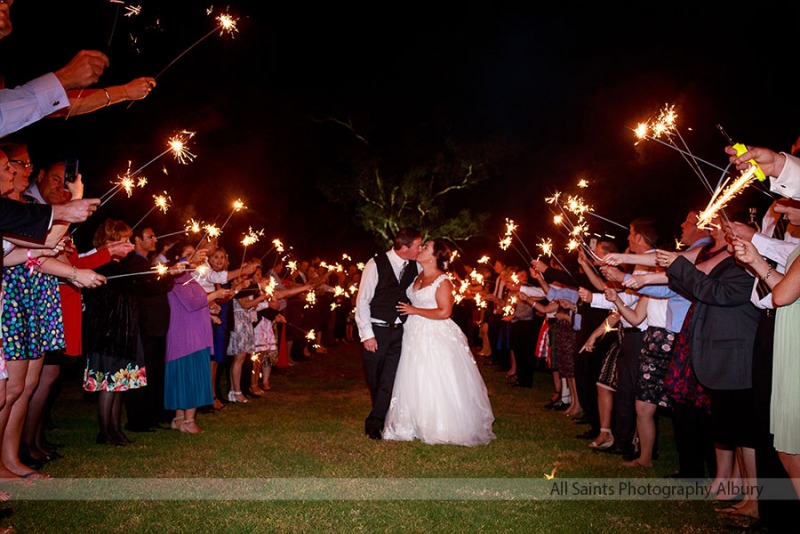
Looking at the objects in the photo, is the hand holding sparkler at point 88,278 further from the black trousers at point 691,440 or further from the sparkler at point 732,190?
the black trousers at point 691,440

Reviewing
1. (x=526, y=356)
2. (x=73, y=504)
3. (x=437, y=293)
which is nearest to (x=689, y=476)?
(x=437, y=293)

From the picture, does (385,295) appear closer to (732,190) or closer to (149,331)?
(149,331)

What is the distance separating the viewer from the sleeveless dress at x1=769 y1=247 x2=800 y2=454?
4.02 m

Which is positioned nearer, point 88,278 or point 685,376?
point 88,278

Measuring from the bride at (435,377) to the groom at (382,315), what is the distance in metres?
0.14

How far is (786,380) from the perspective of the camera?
4.09 m

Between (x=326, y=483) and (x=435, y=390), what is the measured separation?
2644 millimetres

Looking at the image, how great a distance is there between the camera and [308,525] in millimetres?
4551

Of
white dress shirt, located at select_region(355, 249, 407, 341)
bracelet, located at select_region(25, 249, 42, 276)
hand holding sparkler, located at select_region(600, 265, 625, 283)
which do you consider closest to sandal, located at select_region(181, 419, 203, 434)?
white dress shirt, located at select_region(355, 249, 407, 341)

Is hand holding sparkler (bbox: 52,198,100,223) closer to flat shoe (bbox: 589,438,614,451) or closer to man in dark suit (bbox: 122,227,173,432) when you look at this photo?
man in dark suit (bbox: 122,227,173,432)

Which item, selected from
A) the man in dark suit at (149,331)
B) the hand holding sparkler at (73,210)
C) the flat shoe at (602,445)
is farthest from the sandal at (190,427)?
the flat shoe at (602,445)

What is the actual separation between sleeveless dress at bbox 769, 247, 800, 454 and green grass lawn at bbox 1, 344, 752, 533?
122cm

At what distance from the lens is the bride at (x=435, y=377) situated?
7781mm

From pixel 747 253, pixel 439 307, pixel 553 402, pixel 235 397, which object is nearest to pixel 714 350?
pixel 747 253
